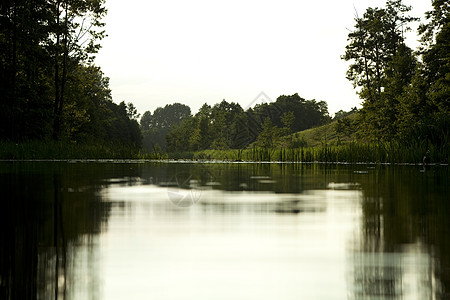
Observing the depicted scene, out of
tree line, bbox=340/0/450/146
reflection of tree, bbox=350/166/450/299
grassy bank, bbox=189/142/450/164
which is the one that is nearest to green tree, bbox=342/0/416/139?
tree line, bbox=340/0/450/146

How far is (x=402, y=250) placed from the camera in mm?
3998

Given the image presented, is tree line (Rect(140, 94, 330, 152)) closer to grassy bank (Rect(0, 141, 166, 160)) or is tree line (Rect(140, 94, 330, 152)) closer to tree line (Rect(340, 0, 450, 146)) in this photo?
tree line (Rect(340, 0, 450, 146))

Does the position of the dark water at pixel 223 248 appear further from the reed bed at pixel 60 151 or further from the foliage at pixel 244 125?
the foliage at pixel 244 125

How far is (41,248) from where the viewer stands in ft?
13.1

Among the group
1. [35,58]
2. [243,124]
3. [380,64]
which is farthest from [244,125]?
[35,58]

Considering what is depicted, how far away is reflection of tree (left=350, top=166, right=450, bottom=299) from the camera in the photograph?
2980 mm

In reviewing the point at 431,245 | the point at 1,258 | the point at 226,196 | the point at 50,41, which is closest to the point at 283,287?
the point at 431,245

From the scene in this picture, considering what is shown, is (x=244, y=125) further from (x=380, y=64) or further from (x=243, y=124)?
(x=380, y=64)

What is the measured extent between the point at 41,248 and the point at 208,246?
4.61 ft

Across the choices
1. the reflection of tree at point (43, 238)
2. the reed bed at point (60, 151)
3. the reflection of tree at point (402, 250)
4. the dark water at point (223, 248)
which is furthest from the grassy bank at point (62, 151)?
the reflection of tree at point (402, 250)

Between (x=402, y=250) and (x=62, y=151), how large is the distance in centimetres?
2912

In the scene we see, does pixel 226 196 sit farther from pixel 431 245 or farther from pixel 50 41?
pixel 50 41

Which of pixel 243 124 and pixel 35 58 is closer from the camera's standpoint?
pixel 35 58

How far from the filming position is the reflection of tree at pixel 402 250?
9.78ft
